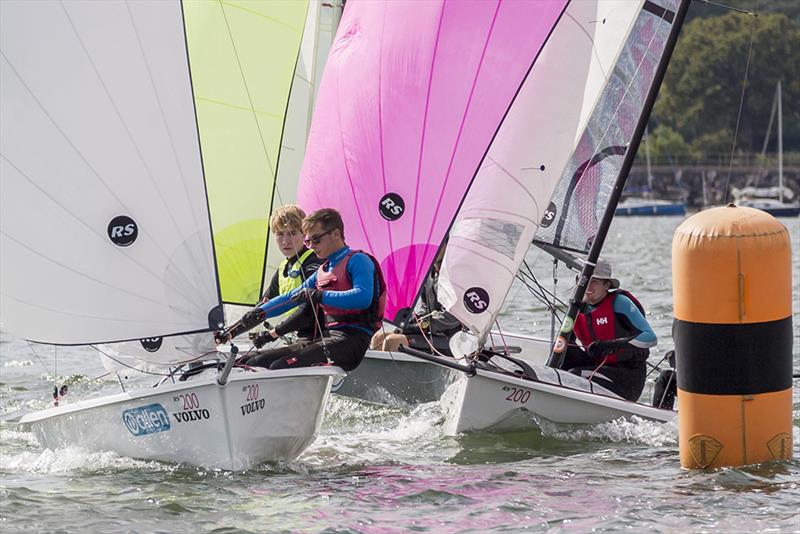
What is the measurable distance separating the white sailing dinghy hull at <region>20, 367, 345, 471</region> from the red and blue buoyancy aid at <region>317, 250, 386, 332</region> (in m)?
0.29

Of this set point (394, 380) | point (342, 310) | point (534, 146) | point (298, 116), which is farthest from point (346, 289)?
point (298, 116)

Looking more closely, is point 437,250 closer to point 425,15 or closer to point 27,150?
point 425,15

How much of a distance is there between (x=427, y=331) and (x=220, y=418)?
95.5 inches

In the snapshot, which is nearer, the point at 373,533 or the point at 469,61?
the point at 373,533

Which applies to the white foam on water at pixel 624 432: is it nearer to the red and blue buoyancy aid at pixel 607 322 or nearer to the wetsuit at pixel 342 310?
the red and blue buoyancy aid at pixel 607 322

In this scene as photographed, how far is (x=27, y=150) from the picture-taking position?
19.0ft

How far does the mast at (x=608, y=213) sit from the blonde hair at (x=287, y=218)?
143 cm

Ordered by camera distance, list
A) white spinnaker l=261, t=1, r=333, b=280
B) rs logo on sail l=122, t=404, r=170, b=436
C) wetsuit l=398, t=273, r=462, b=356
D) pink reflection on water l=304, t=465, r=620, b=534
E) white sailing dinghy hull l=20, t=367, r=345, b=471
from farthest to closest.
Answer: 1. white spinnaker l=261, t=1, r=333, b=280
2. wetsuit l=398, t=273, r=462, b=356
3. rs logo on sail l=122, t=404, r=170, b=436
4. white sailing dinghy hull l=20, t=367, r=345, b=471
5. pink reflection on water l=304, t=465, r=620, b=534

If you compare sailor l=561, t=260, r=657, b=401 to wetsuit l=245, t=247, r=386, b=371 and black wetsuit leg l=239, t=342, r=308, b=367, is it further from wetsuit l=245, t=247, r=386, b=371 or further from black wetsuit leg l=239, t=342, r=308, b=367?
black wetsuit leg l=239, t=342, r=308, b=367

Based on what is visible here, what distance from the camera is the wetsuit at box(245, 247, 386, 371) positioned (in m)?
5.90

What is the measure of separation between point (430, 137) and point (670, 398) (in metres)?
1.74

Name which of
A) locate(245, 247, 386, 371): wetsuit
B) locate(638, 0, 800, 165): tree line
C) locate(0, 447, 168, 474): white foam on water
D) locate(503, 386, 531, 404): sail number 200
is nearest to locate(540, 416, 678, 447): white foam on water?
locate(503, 386, 531, 404): sail number 200

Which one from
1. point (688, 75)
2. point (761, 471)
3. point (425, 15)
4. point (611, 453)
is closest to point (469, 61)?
point (425, 15)

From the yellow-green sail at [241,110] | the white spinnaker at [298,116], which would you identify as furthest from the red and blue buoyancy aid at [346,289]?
the white spinnaker at [298,116]
